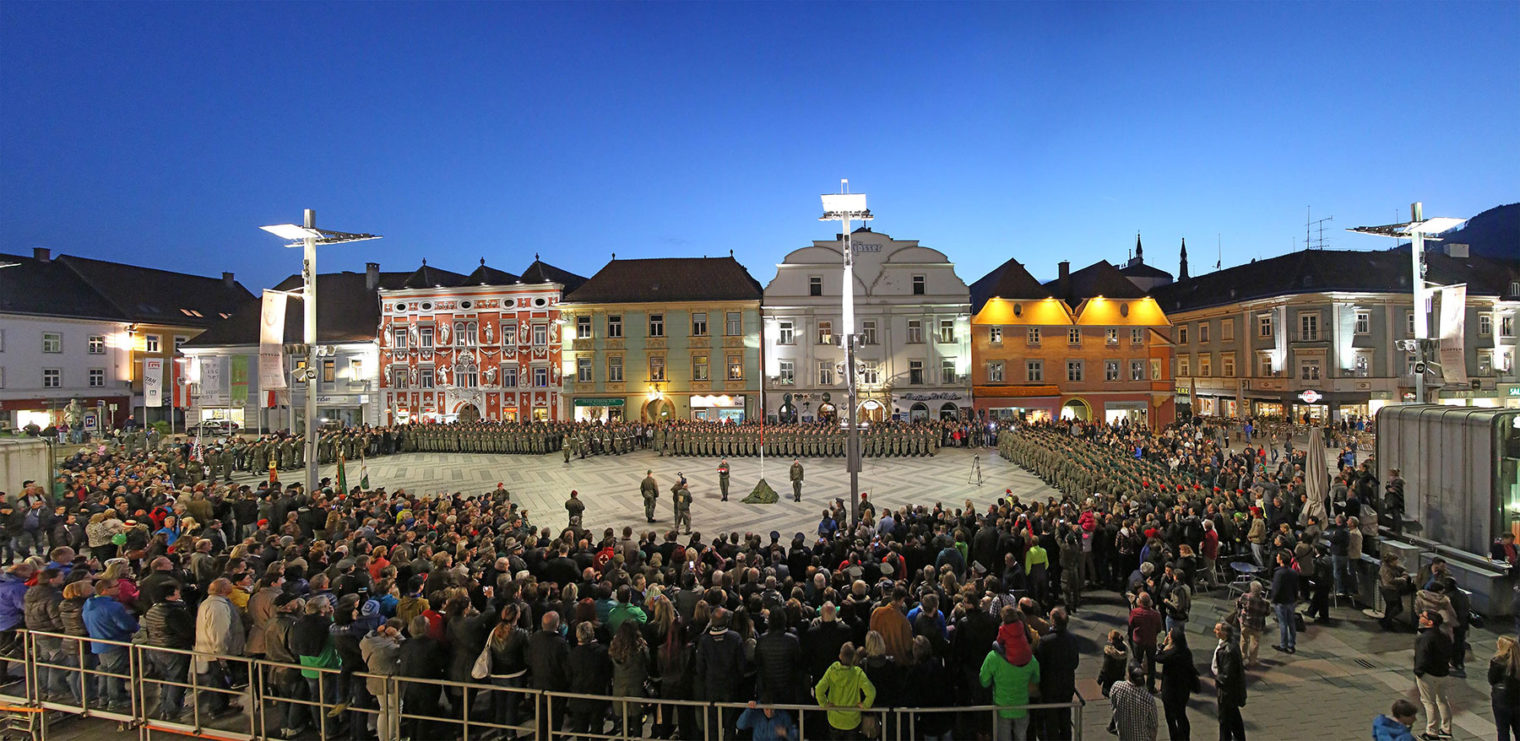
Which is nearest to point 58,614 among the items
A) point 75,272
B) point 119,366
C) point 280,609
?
point 280,609

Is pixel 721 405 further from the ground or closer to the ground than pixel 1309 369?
closer to the ground

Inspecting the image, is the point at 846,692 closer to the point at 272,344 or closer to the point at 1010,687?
the point at 1010,687

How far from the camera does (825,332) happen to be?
40.6 metres

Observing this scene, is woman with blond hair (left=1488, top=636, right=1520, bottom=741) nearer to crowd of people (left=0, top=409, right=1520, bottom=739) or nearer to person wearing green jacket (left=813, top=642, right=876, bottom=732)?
crowd of people (left=0, top=409, right=1520, bottom=739)

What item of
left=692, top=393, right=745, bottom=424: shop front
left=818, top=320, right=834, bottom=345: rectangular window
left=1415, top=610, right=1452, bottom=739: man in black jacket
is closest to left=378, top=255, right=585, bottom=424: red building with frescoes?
left=692, top=393, right=745, bottom=424: shop front

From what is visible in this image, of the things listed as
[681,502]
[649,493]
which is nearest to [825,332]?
[649,493]

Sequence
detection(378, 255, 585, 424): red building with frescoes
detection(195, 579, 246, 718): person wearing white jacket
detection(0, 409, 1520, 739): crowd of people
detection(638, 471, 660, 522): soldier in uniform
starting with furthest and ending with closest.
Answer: detection(378, 255, 585, 424): red building with frescoes → detection(638, 471, 660, 522): soldier in uniform → detection(195, 579, 246, 718): person wearing white jacket → detection(0, 409, 1520, 739): crowd of people

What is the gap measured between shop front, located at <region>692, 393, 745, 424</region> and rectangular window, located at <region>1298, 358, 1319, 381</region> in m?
33.7

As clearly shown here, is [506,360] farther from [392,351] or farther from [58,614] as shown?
[58,614]

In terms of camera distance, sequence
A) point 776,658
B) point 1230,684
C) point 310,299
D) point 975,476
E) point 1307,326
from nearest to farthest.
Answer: point 776,658
point 1230,684
point 310,299
point 975,476
point 1307,326

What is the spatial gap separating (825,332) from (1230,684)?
3419 centimetres

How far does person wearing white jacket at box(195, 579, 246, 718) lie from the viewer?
7.30 meters

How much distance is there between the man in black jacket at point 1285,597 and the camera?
9.52 m

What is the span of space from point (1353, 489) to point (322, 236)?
24.7m
